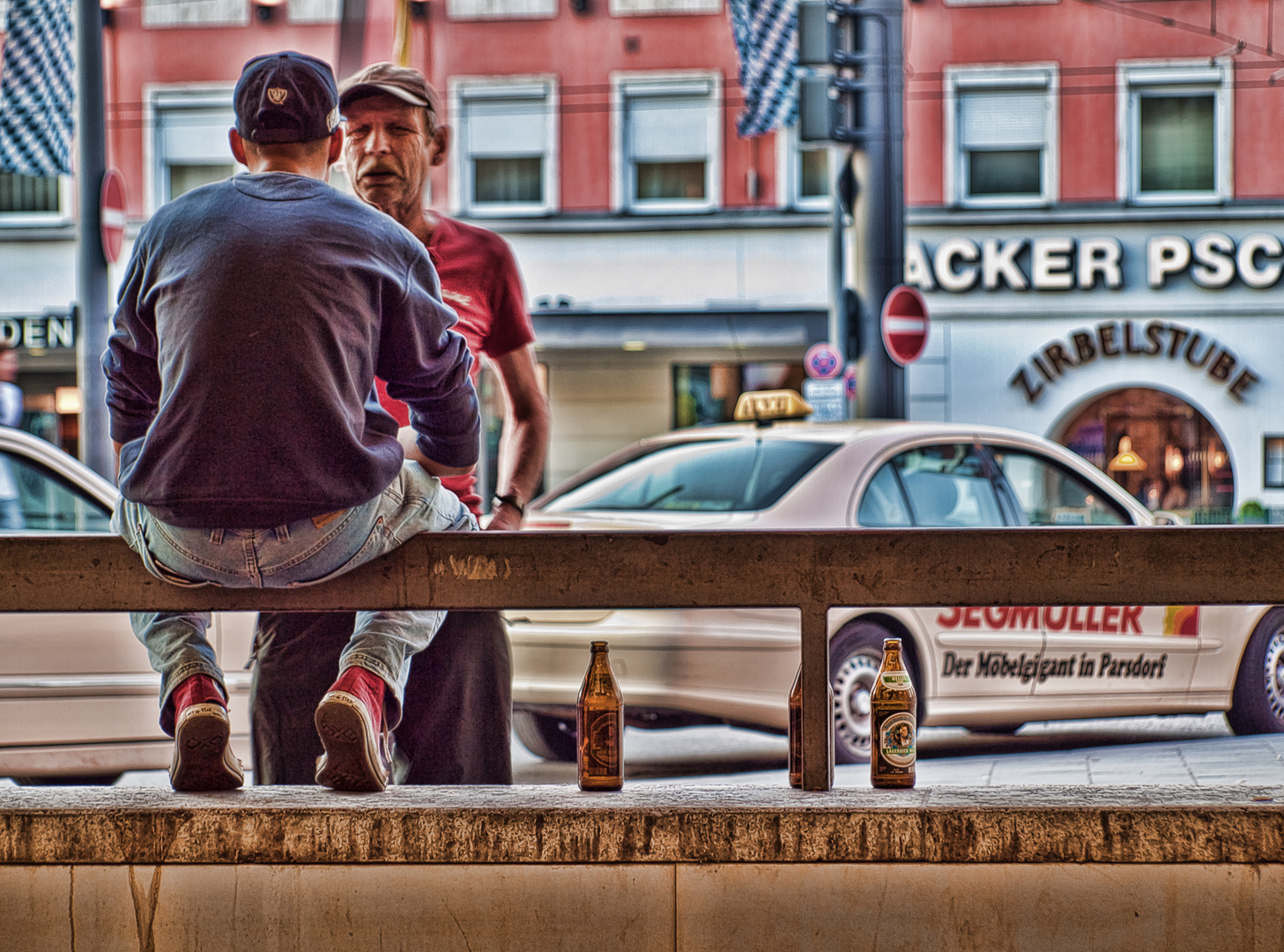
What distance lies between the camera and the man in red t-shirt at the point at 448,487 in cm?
377

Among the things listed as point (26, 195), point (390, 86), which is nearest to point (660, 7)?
point (26, 195)

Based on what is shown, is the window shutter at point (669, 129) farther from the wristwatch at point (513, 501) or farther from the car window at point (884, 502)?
the wristwatch at point (513, 501)

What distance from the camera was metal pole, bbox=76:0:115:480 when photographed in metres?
14.3

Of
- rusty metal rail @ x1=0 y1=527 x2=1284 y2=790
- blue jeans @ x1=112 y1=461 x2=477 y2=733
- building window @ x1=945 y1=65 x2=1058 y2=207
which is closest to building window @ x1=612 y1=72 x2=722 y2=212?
building window @ x1=945 y1=65 x2=1058 y2=207

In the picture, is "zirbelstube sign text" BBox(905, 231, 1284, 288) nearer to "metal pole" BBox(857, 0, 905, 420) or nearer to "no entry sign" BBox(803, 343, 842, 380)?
"no entry sign" BBox(803, 343, 842, 380)

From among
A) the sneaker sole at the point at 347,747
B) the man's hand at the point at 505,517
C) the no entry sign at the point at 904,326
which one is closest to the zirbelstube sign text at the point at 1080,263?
the no entry sign at the point at 904,326

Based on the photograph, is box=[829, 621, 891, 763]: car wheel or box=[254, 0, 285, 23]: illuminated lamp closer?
box=[829, 621, 891, 763]: car wheel

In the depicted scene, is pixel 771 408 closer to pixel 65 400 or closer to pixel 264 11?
pixel 65 400

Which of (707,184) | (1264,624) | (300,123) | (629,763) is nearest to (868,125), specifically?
(1264,624)

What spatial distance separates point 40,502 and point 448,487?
3.59 m

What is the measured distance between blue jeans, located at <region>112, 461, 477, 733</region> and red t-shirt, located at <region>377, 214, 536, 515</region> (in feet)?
1.86

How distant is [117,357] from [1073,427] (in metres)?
21.4

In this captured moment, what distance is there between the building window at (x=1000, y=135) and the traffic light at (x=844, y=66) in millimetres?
9434

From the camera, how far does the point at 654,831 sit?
A: 10.2 feet
